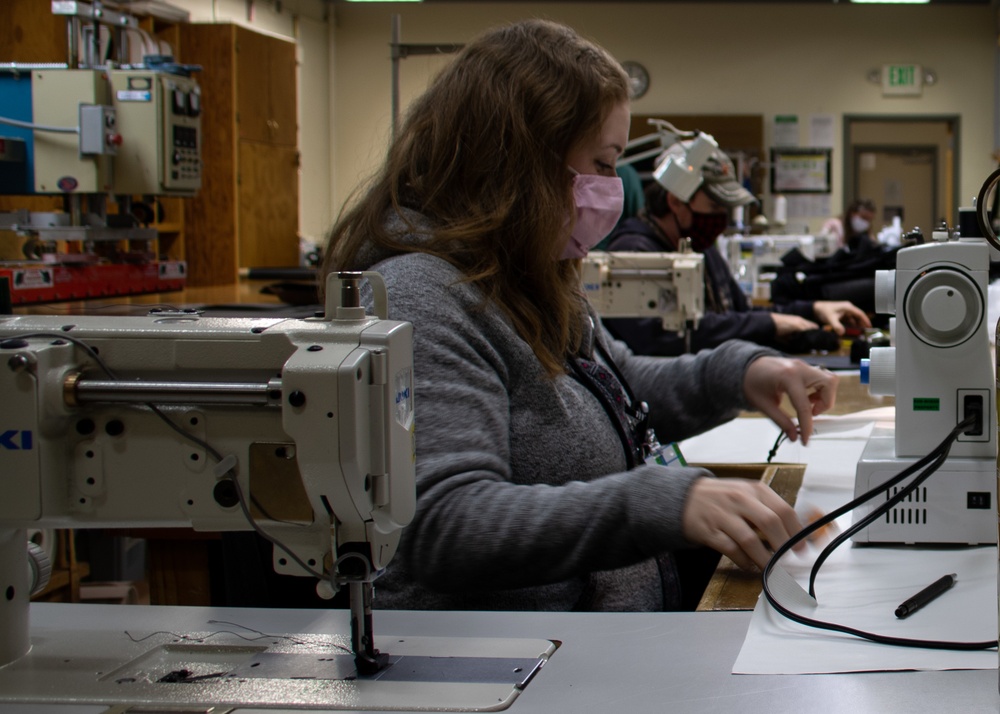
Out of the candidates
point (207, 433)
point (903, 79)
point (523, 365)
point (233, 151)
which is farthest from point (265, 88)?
point (207, 433)

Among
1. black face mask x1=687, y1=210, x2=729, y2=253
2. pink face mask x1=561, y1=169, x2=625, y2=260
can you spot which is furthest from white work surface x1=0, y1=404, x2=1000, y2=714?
black face mask x1=687, y1=210, x2=729, y2=253

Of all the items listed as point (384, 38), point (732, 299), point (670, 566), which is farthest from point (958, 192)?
point (670, 566)

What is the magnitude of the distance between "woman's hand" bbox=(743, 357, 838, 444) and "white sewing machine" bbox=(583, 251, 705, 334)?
121 cm

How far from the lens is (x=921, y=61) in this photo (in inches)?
340

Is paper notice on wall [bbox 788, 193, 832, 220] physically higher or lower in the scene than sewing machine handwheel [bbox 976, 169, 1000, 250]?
higher

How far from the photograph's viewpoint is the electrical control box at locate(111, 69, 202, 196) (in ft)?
10.9

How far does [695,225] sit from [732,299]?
0.40 meters

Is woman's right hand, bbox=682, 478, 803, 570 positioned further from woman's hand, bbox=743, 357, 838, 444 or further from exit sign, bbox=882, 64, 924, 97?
exit sign, bbox=882, 64, 924, 97

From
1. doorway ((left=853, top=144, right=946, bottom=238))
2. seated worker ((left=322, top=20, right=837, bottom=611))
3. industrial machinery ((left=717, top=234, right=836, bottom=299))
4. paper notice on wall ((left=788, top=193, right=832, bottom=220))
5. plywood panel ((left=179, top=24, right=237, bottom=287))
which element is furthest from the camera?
doorway ((left=853, top=144, right=946, bottom=238))

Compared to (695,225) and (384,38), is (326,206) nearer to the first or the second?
(384,38)

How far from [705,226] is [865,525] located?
2.26m

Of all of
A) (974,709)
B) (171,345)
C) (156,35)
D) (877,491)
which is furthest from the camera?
(156,35)

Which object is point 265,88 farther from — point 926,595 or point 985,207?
point 985,207

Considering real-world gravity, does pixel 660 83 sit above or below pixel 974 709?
above
